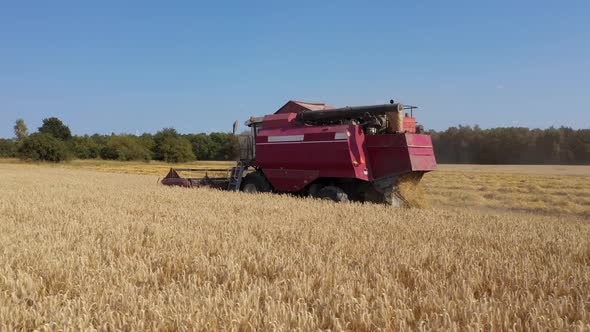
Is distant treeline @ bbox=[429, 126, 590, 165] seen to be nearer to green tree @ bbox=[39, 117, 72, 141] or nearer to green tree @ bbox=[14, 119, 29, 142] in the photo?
green tree @ bbox=[39, 117, 72, 141]

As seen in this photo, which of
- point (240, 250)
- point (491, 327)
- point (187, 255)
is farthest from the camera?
point (240, 250)

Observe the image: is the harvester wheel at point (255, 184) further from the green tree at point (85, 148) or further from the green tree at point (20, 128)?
the green tree at point (20, 128)

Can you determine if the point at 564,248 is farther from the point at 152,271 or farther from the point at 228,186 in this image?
the point at 228,186

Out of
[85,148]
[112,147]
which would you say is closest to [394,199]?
[112,147]

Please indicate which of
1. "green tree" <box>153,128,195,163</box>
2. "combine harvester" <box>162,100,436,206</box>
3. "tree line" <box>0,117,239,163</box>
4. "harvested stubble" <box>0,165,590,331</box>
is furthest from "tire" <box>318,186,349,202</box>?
"green tree" <box>153,128,195,163</box>

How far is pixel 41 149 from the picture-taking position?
5403 centimetres

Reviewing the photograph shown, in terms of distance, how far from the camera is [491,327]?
2.59 metres

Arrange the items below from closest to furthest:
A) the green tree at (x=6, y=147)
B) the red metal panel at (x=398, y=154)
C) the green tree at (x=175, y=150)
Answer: the red metal panel at (x=398, y=154) → the green tree at (x=175, y=150) → the green tree at (x=6, y=147)

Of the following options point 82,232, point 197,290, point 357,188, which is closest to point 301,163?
point 357,188

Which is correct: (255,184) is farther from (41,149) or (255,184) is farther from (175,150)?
(175,150)

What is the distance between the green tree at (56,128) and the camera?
67.4 metres

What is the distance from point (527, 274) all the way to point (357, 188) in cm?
714

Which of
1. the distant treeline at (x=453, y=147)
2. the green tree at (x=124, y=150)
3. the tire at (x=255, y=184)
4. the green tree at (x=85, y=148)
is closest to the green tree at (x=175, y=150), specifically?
the distant treeline at (x=453, y=147)

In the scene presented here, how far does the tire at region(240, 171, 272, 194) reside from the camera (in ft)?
41.1
